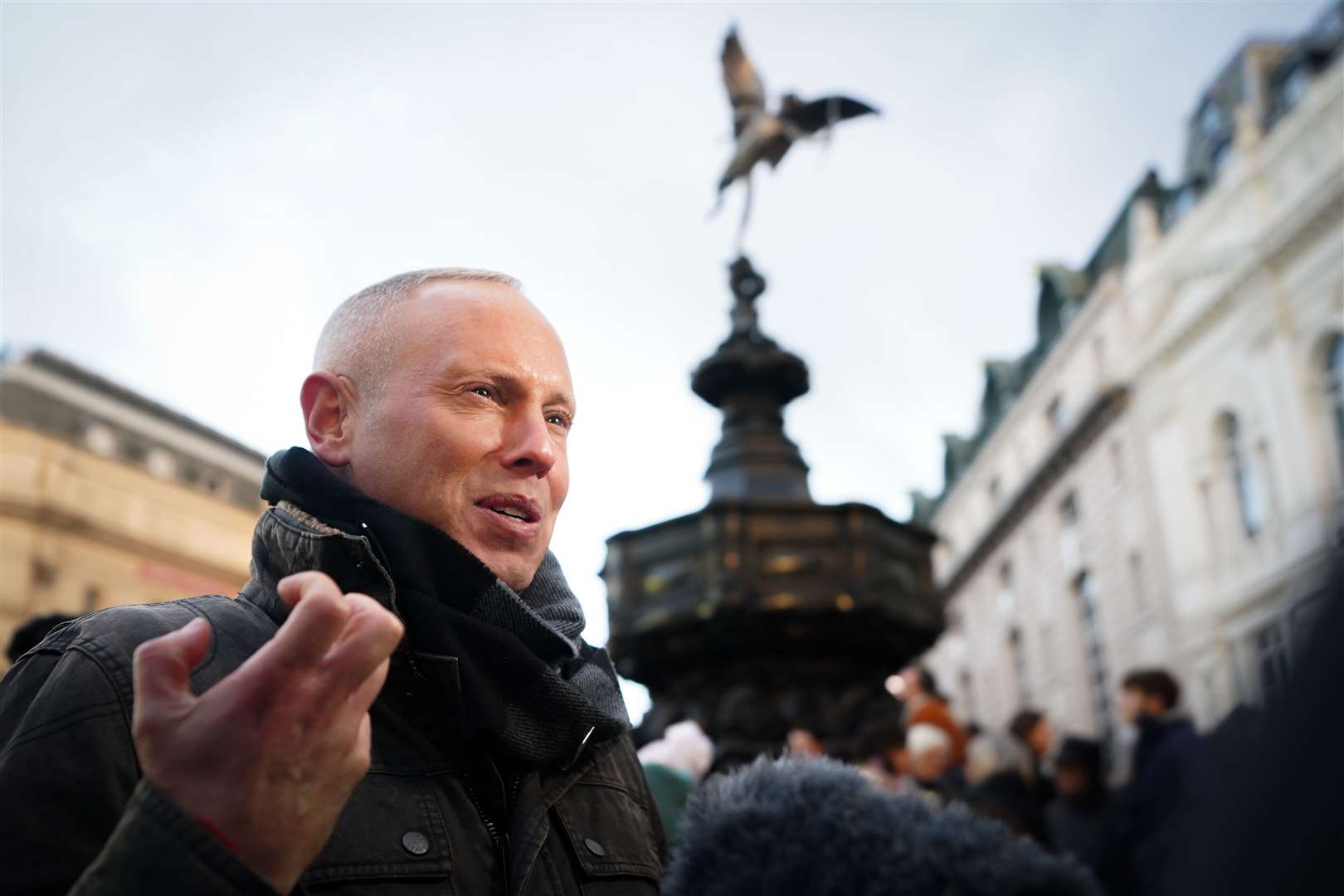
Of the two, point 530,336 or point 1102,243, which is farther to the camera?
point 1102,243

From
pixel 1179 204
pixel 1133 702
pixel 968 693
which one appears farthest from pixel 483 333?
pixel 968 693

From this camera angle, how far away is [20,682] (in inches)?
59.0

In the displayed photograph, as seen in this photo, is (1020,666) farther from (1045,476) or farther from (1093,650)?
(1045,476)

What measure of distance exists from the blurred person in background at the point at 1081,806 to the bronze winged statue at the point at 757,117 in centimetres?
310

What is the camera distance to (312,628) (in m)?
1.05

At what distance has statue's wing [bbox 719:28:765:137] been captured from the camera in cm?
670

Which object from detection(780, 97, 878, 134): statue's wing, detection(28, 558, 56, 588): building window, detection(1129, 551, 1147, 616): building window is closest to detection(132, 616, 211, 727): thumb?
detection(780, 97, 878, 134): statue's wing

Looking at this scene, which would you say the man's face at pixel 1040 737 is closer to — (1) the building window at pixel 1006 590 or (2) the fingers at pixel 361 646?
(2) the fingers at pixel 361 646

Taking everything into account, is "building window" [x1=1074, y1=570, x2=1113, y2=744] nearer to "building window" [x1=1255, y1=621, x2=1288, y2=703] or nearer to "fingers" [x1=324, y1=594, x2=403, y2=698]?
"fingers" [x1=324, y1=594, x2=403, y2=698]

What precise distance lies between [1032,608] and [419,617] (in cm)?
3622

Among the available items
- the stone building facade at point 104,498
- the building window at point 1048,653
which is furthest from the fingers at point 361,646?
the building window at point 1048,653

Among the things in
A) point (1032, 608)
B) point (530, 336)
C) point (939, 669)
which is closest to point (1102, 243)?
point (1032, 608)

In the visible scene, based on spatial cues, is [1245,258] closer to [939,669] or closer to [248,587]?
[248,587]

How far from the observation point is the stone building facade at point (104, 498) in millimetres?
24297
